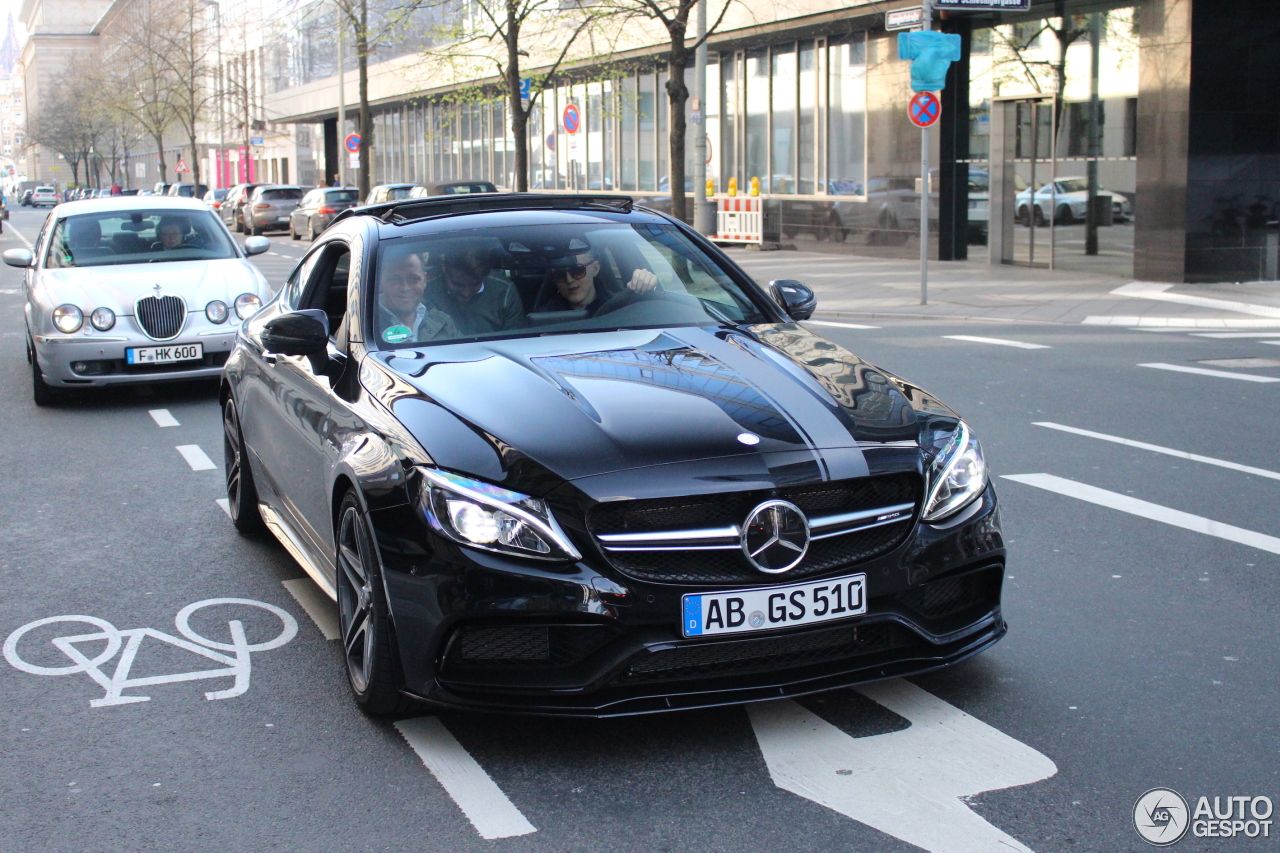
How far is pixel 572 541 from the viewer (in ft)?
12.1

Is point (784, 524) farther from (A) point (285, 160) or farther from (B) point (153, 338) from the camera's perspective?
(A) point (285, 160)

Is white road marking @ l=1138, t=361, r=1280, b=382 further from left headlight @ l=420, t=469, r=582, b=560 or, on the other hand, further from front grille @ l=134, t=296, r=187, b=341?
left headlight @ l=420, t=469, r=582, b=560

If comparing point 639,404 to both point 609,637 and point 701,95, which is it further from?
point 701,95

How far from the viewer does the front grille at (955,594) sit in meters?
3.99

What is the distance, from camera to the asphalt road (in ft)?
11.4

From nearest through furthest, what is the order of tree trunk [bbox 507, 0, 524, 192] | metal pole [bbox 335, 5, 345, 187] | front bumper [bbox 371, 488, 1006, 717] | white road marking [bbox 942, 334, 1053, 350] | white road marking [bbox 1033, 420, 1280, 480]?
front bumper [bbox 371, 488, 1006, 717] < white road marking [bbox 1033, 420, 1280, 480] < white road marking [bbox 942, 334, 1053, 350] < tree trunk [bbox 507, 0, 524, 192] < metal pole [bbox 335, 5, 345, 187]

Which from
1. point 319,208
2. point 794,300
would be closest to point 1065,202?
point 794,300

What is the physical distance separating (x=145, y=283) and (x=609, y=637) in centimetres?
857

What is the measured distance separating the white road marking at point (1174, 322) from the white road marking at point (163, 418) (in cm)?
999

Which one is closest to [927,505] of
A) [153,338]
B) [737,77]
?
[153,338]

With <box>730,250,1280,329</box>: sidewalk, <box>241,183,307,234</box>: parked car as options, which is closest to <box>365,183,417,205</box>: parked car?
<box>241,183,307,234</box>: parked car

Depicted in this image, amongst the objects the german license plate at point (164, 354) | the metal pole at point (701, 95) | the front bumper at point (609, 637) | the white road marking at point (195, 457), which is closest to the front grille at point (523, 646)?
the front bumper at point (609, 637)

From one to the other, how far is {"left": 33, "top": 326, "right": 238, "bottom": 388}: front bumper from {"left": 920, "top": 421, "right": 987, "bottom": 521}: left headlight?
7739 mm

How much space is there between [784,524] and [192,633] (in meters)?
2.53
